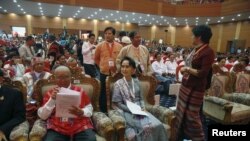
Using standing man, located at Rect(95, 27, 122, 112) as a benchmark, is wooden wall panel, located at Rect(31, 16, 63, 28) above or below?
above

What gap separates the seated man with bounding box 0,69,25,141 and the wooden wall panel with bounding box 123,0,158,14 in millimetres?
12599

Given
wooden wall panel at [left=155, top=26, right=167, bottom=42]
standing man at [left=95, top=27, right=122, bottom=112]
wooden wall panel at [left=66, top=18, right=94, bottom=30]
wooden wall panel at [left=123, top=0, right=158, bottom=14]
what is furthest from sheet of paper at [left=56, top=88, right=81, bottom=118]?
wooden wall panel at [left=155, top=26, right=167, bottom=42]

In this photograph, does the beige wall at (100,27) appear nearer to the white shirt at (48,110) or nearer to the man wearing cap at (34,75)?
the man wearing cap at (34,75)

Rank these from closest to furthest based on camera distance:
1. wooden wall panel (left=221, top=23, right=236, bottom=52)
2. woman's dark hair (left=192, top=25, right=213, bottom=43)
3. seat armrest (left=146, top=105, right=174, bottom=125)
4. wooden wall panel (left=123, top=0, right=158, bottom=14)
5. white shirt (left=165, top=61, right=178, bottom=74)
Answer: woman's dark hair (left=192, top=25, right=213, bottom=43)
seat armrest (left=146, top=105, right=174, bottom=125)
white shirt (left=165, top=61, right=178, bottom=74)
wooden wall panel (left=123, top=0, right=158, bottom=14)
wooden wall panel (left=221, top=23, right=236, bottom=52)

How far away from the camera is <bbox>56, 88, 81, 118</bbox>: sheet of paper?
2008mm

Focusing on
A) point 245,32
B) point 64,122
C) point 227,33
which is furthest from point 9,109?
point 227,33

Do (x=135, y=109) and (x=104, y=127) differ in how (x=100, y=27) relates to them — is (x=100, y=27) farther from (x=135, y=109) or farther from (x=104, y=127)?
(x=104, y=127)

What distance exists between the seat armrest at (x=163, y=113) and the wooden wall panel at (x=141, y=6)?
1194 cm

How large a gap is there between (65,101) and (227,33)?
18630 millimetres

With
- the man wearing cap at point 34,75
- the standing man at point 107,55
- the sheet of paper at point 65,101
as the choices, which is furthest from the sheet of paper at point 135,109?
the man wearing cap at point 34,75

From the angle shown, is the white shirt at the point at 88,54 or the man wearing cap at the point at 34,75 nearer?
the man wearing cap at the point at 34,75

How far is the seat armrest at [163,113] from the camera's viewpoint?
2.68 meters

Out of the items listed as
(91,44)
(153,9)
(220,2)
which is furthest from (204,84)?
(220,2)

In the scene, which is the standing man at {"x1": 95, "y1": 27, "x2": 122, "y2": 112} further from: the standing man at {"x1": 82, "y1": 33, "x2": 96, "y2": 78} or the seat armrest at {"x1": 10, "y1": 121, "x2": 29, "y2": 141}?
the standing man at {"x1": 82, "y1": 33, "x2": 96, "y2": 78}
